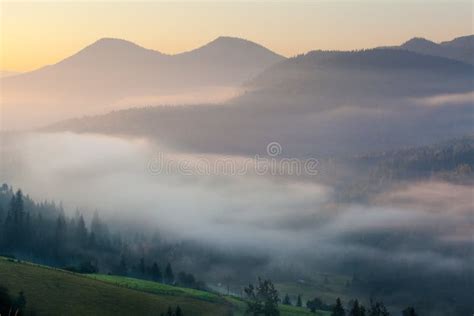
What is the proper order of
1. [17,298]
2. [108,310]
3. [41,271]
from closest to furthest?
[17,298] < [108,310] < [41,271]

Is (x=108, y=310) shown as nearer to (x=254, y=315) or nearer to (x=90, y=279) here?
(x=90, y=279)

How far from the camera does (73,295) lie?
180375mm

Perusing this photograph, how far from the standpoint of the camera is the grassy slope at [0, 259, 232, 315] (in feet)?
565

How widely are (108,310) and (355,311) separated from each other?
53889mm

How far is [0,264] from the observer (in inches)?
7328

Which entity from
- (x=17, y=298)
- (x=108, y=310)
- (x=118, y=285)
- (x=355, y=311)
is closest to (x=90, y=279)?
(x=118, y=285)

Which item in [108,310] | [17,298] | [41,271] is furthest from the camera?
[41,271]

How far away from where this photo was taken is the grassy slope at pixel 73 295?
172125 mm

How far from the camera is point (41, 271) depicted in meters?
190

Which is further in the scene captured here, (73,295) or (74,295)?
(74,295)

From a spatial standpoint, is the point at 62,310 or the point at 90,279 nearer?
the point at 62,310

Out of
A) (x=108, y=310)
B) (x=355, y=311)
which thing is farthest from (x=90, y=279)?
(x=355, y=311)

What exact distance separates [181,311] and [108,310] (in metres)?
17.4

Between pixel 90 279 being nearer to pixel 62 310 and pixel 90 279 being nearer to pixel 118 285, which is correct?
pixel 118 285
